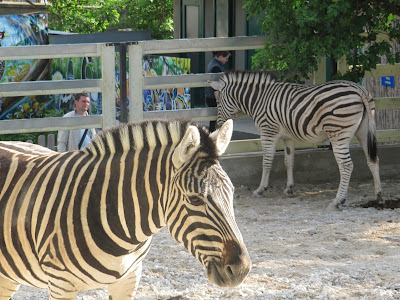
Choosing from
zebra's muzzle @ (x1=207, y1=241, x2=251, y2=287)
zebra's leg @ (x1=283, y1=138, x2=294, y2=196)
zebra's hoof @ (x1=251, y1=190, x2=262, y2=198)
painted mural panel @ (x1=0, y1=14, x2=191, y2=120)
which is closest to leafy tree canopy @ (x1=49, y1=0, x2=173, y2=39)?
painted mural panel @ (x1=0, y1=14, x2=191, y2=120)

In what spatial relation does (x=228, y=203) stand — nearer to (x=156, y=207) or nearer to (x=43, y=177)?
(x=156, y=207)

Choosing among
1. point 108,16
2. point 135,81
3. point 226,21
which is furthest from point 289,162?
point 108,16

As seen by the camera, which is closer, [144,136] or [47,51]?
[144,136]

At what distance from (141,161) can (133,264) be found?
613mm

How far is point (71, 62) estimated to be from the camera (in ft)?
51.9

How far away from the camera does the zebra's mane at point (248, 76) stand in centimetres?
941

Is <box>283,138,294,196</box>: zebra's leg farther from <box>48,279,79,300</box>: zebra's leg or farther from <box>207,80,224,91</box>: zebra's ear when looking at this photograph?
<box>48,279,79,300</box>: zebra's leg

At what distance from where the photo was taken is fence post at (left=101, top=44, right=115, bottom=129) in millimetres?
8602

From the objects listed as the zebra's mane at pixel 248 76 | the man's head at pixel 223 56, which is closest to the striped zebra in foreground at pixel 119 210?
the zebra's mane at pixel 248 76

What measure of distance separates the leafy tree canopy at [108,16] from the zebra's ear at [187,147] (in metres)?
17.2

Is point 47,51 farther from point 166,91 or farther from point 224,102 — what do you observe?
point 166,91

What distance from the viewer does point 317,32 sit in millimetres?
8789

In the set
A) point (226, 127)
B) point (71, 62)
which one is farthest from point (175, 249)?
point (71, 62)

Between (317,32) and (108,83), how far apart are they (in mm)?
2895
